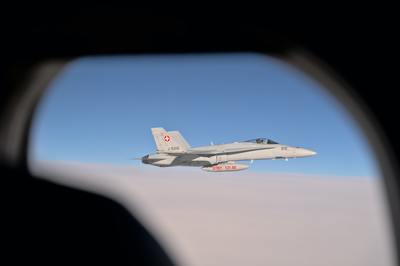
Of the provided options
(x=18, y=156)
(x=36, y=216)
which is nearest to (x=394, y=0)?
(x=36, y=216)

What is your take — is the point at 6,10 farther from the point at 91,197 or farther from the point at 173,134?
the point at 173,134

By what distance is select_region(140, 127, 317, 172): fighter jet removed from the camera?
1869 cm

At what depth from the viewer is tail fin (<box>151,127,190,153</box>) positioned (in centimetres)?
1914

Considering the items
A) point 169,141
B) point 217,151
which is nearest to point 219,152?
point 217,151

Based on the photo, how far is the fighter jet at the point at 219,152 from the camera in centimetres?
1869

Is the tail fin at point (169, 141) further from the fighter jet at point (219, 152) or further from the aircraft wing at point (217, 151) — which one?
the aircraft wing at point (217, 151)

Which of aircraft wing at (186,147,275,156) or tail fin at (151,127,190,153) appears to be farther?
tail fin at (151,127,190,153)

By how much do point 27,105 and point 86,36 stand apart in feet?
1.89

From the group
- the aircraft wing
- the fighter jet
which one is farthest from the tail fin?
the aircraft wing

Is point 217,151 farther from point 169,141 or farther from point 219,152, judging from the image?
point 169,141

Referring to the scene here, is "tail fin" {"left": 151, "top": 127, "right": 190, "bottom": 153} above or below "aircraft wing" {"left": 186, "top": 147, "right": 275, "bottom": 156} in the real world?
above

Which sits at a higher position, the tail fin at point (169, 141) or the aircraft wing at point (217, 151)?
the tail fin at point (169, 141)

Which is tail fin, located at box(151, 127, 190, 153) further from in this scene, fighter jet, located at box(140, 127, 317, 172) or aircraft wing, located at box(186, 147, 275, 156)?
aircraft wing, located at box(186, 147, 275, 156)

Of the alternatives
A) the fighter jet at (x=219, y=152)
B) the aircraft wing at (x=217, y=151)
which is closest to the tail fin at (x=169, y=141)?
the fighter jet at (x=219, y=152)
